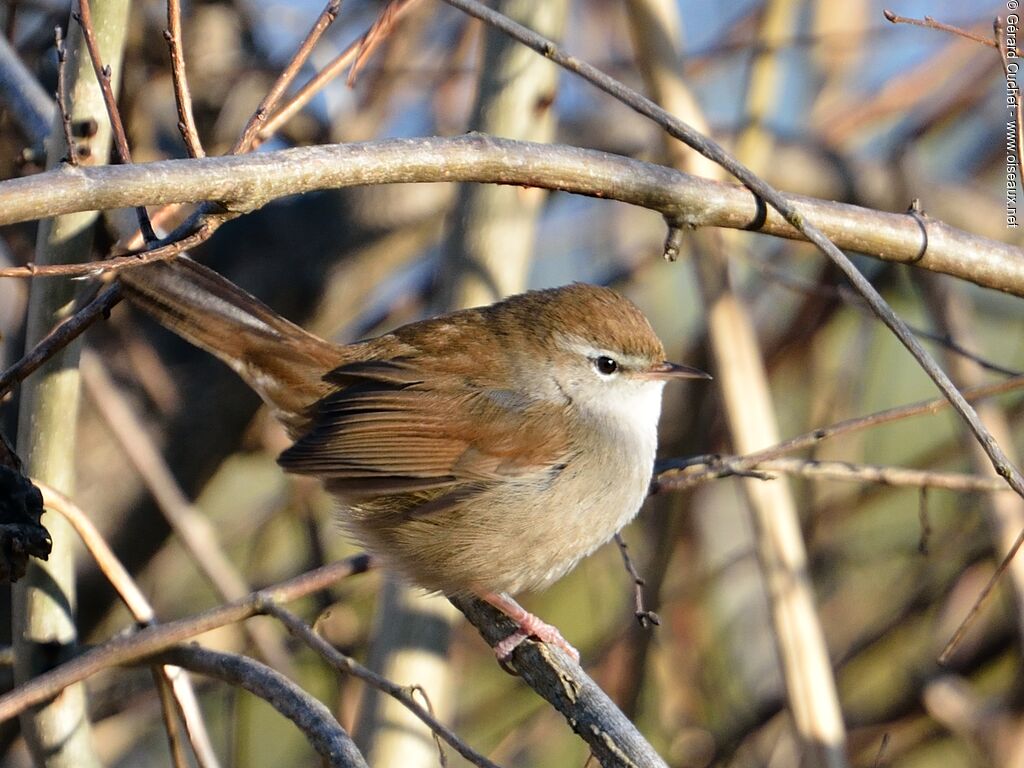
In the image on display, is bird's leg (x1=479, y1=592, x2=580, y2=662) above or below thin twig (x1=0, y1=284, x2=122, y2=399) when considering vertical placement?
below

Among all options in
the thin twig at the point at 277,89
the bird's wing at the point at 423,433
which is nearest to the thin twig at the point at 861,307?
the bird's wing at the point at 423,433

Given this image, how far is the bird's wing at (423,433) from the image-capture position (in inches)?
122

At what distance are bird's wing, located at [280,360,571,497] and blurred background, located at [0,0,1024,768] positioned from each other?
1.98 ft

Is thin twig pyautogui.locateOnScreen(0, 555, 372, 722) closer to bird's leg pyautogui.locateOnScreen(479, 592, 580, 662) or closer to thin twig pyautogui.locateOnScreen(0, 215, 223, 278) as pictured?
bird's leg pyautogui.locateOnScreen(479, 592, 580, 662)

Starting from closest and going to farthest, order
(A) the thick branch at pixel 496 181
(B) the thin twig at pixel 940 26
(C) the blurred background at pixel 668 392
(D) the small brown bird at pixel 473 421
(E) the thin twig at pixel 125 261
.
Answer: (A) the thick branch at pixel 496 181 → (E) the thin twig at pixel 125 261 → (B) the thin twig at pixel 940 26 → (D) the small brown bird at pixel 473 421 → (C) the blurred background at pixel 668 392

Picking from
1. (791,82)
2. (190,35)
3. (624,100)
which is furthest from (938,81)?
(624,100)

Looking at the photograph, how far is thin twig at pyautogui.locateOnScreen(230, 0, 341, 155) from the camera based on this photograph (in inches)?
84.8

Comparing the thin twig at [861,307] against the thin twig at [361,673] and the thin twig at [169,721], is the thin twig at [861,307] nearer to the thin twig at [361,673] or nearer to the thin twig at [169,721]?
the thin twig at [361,673]

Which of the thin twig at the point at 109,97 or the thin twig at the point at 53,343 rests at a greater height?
the thin twig at the point at 109,97

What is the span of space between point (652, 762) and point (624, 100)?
122cm

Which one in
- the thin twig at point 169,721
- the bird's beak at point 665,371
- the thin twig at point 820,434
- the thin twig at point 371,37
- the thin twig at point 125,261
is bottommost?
the thin twig at point 169,721

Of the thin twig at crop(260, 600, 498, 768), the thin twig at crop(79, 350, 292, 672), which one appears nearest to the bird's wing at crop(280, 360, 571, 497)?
the thin twig at crop(260, 600, 498, 768)

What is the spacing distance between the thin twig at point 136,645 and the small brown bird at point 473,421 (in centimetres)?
53

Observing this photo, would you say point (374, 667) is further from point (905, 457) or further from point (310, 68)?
point (905, 457)
